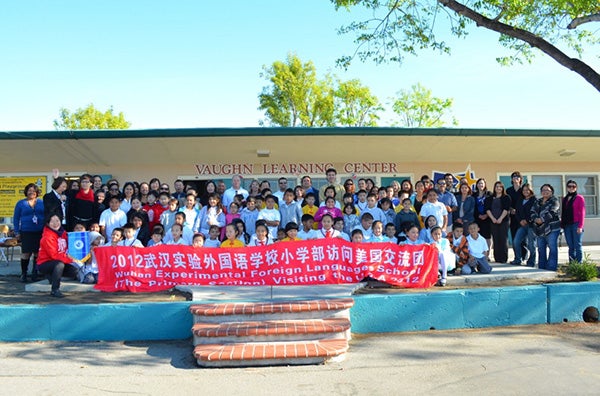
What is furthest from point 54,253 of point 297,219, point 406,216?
point 406,216

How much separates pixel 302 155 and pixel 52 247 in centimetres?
770

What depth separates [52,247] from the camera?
7.21 m

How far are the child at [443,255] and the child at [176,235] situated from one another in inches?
162

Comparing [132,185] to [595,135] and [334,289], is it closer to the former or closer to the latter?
[334,289]

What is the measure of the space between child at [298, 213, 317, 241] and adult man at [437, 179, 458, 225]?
2808 mm

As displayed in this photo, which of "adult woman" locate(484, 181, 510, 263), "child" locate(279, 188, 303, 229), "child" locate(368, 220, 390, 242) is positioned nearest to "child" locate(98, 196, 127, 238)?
"child" locate(279, 188, 303, 229)

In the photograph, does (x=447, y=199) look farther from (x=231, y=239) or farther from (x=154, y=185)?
(x=154, y=185)

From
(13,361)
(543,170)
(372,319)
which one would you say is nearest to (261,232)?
(372,319)

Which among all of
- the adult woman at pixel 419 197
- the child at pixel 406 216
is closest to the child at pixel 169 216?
the child at pixel 406 216

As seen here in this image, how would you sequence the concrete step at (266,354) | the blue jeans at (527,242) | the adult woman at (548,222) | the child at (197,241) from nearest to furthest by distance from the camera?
the concrete step at (266,354) → the child at (197,241) → the adult woman at (548,222) → the blue jeans at (527,242)

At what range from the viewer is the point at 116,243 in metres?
7.78

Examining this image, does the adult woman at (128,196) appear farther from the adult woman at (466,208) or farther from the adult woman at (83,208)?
the adult woman at (466,208)

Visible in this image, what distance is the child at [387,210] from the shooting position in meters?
8.72

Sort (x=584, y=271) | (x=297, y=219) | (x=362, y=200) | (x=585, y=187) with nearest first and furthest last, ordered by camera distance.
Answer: (x=584, y=271) → (x=297, y=219) → (x=362, y=200) → (x=585, y=187)
